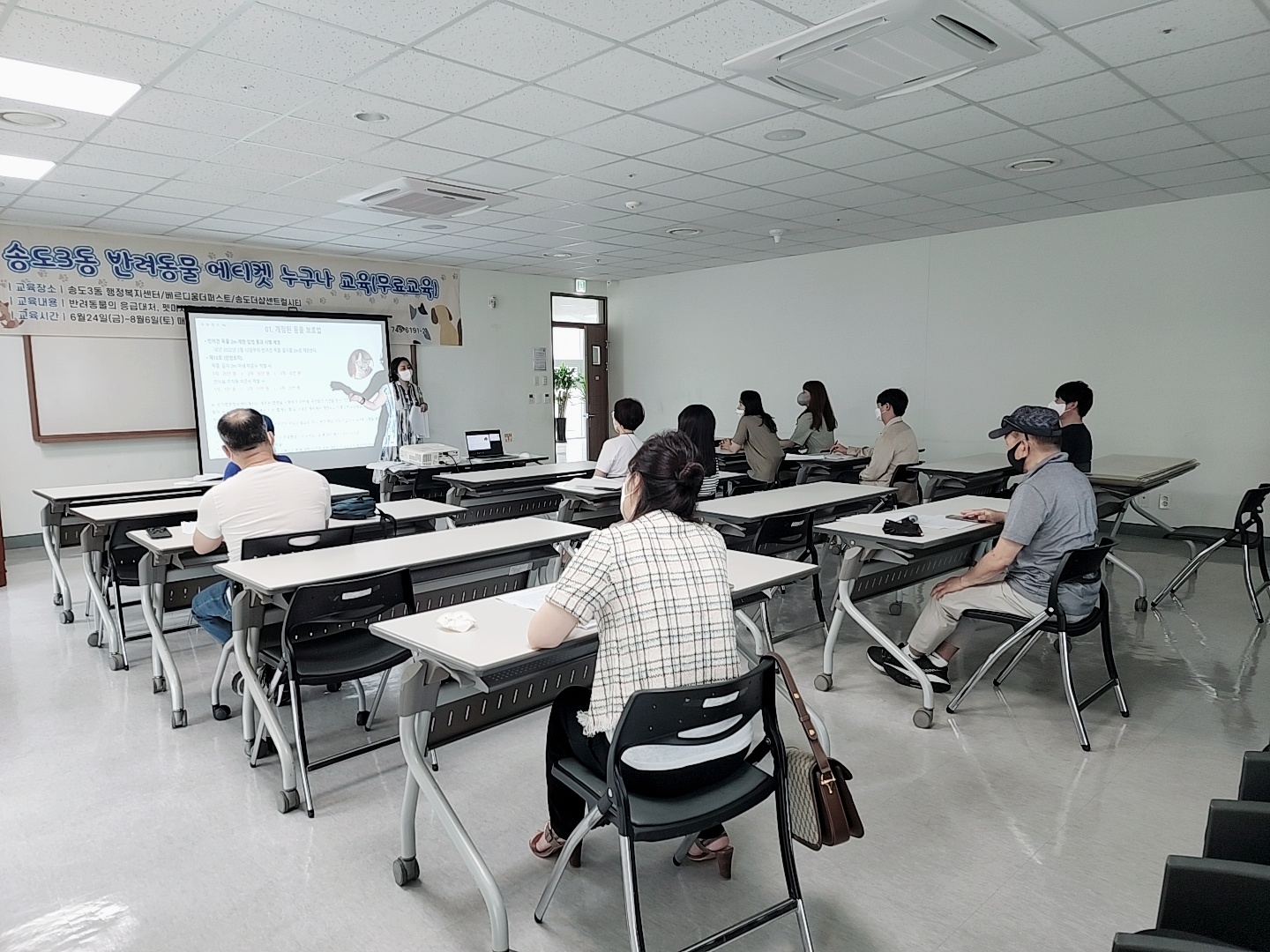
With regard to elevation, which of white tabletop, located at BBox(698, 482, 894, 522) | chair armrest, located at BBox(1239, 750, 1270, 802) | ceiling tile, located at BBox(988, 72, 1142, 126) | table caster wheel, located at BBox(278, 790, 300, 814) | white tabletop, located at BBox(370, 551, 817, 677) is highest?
ceiling tile, located at BBox(988, 72, 1142, 126)

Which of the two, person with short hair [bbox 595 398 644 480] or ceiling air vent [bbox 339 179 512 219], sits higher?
ceiling air vent [bbox 339 179 512 219]

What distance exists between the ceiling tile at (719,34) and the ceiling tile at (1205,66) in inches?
69.2

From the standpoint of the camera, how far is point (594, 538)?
1775 millimetres

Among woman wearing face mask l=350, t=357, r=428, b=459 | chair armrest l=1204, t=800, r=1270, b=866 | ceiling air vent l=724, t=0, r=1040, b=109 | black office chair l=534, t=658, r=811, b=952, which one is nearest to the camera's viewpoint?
chair armrest l=1204, t=800, r=1270, b=866

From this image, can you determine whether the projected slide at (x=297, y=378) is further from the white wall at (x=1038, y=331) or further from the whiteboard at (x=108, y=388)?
the white wall at (x=1038, y=331)

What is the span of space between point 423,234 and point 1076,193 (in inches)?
218

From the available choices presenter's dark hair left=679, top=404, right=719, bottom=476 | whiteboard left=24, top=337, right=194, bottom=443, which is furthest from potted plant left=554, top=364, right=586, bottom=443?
presenter's dark hair left=679, top=404, right=719, bottom=476

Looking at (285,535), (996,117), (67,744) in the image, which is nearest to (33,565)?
(67,744)

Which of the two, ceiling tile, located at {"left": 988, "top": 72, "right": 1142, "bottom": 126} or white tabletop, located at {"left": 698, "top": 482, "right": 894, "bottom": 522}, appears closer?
ceiling tile, located at {"left": 988, "top": 72, "right": 1142, "bottom": 126}

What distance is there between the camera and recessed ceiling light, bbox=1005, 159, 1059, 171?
16.6ft

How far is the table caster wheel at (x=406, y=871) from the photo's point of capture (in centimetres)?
217

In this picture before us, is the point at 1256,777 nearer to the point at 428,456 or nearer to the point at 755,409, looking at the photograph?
the point at 755,409

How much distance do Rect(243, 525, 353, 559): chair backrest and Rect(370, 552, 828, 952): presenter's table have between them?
1.02 metres

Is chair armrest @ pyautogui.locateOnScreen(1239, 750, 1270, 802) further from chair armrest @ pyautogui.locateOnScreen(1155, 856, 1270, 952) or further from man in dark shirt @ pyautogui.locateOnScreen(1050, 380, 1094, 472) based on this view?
man in dark shirt @ pyautogui.locateOnScreen(1050, 380, 1094, 472)
